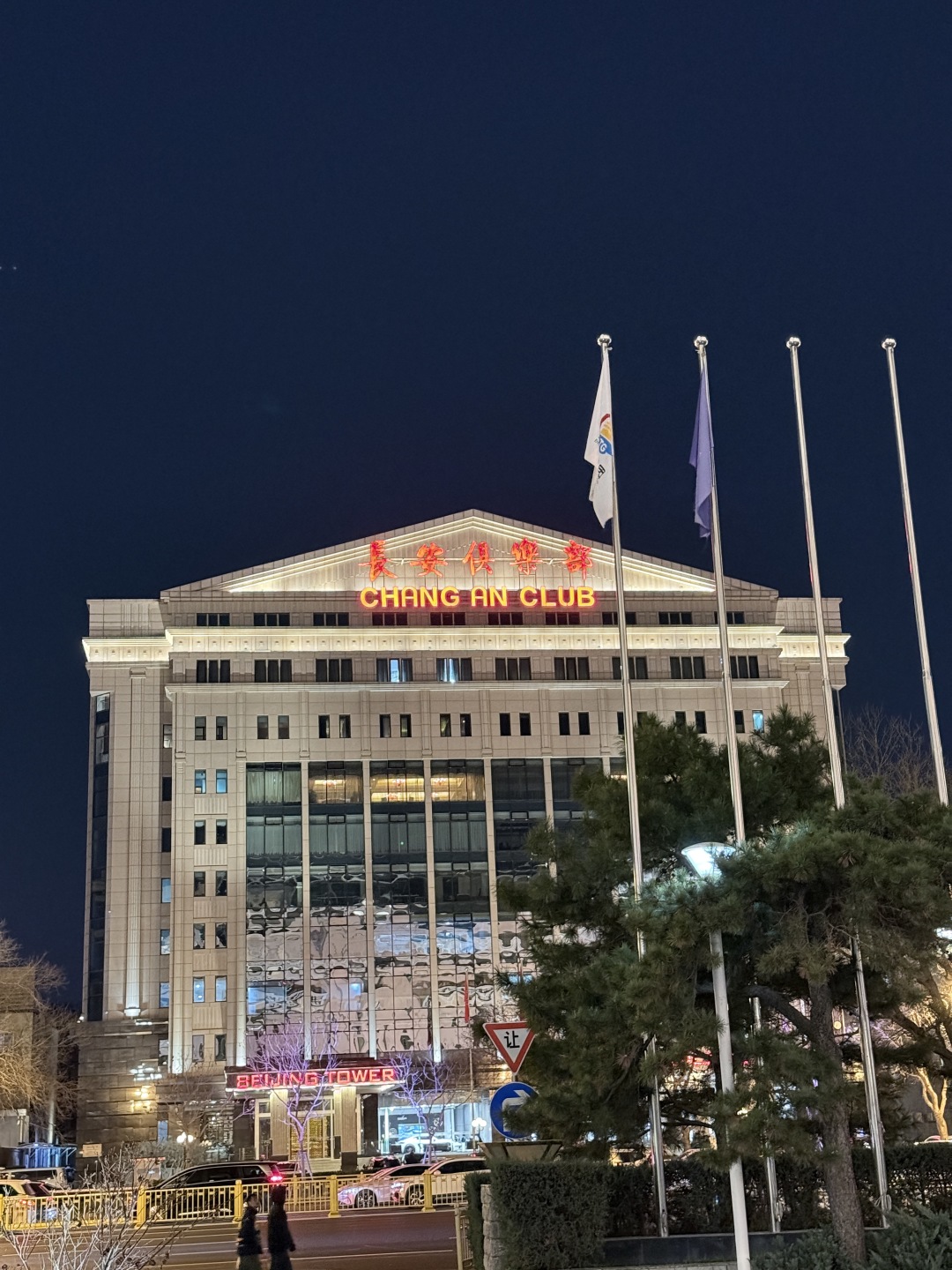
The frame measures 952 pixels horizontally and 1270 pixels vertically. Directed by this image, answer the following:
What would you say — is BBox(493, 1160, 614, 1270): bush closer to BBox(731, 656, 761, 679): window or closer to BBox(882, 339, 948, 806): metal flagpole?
BBox(882, 339, 948, 806): metal flagpole

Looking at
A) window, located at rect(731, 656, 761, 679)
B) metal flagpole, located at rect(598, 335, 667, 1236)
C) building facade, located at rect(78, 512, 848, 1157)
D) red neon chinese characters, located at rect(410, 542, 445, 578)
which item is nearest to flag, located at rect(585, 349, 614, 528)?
metal flagpole, located at rect(598, 335, 667, 1236)

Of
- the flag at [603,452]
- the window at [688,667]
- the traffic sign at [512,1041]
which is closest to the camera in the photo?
the traffic sign at [512,1041]

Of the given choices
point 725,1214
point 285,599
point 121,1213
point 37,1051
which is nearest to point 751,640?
point 285,599

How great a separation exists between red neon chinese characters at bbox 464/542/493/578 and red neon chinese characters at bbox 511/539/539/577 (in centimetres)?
174

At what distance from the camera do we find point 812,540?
2447 cm

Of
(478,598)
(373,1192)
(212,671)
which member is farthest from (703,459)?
(212,671)

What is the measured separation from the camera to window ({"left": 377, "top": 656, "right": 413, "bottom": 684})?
295 ft

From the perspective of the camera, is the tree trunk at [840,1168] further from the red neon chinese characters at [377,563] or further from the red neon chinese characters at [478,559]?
the red neon chinese characters at [478,559]

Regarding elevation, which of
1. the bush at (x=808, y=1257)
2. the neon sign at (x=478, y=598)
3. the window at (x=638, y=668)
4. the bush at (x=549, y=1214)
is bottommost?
the bush at (x=808, y=1257)

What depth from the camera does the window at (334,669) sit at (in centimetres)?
8975

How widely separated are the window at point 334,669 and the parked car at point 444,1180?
47.1 metres

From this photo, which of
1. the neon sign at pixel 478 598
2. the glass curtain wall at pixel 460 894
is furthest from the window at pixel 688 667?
the glass curtain wall at pixel 460 894

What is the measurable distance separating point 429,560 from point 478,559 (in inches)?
→ 120

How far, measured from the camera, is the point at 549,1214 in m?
19.9
